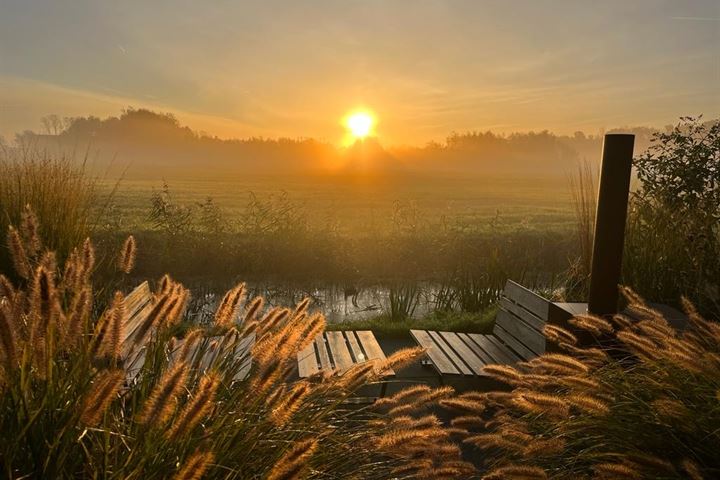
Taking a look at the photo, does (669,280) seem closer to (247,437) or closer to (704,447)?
(704,447)

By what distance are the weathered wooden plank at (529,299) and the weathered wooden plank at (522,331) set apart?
115mm

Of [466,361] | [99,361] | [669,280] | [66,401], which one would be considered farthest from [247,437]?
[669,280]

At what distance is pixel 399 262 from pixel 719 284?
501 cm

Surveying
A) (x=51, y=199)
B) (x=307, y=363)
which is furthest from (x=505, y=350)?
(x=51, y=199)

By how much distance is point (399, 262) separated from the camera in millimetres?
9789

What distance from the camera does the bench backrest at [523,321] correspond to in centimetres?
400

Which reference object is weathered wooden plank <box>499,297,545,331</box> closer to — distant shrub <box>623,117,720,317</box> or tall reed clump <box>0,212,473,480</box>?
distant shrub <box>623,117,720,317</box>

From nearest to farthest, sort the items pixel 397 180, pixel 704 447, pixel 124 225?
1. pixel 704 447
2. pixel 124 225
3. pixel 397 180

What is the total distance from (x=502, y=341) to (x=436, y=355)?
743 millimetres

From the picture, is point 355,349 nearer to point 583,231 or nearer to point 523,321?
point 523,321

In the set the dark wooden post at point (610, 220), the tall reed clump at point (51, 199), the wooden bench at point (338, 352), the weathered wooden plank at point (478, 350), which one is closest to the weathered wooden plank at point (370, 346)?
the wooden bench at point (338, 352)

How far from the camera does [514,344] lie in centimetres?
429

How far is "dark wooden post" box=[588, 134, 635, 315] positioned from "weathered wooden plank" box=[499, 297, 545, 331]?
47 centimetres

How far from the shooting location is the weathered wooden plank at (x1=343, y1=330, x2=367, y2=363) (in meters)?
3.91
